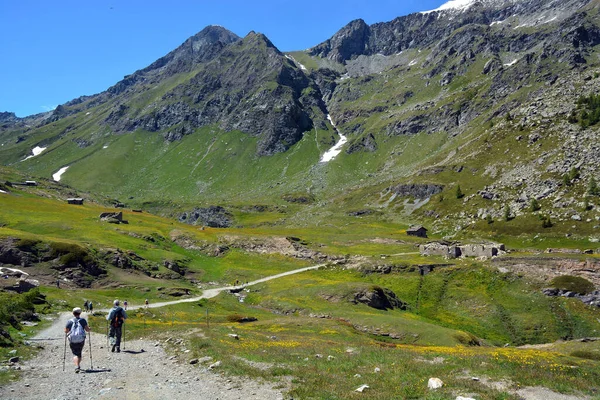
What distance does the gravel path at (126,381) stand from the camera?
16047 millimetres

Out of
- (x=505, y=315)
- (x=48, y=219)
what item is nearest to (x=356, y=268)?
(x=505, y=315)

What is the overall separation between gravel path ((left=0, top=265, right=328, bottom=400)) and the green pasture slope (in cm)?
122

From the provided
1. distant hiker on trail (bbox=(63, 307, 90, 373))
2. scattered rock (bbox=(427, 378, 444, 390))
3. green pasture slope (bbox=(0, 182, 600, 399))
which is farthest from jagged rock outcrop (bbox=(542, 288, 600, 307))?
distant hiker on trail (bbox=(63, 307, 90, 373))

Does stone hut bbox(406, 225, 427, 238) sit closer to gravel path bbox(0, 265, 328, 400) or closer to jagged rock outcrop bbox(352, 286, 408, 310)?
jagged rock outcrop bbox(352, 286, 408, 310)

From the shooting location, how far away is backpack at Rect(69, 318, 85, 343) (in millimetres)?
20469

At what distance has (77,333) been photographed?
2070 centimetres

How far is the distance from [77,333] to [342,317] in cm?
4565

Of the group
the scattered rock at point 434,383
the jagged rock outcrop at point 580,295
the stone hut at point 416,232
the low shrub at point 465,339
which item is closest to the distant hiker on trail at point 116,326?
the scattered rock at point 434,383

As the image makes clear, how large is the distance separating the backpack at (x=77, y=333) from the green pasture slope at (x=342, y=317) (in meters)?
2.72

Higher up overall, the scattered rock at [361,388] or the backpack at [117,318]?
the backpack at [117,318]

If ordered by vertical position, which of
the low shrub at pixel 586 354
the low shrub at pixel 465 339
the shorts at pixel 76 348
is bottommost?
the low shrub at pixel 465 339

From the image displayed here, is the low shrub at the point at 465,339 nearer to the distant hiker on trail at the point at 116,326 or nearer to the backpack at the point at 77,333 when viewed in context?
the distant hiker on trail at the point at 116,326

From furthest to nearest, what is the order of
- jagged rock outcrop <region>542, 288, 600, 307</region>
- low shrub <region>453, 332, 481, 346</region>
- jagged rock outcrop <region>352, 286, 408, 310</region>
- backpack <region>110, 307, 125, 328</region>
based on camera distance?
jagged rock outcrop <region>352, 286, 408, 310</region>, jagged rock outcrop <region>542, 288, 600, 307</region>, low shrub <region>453, 332, 481, 346</region>, backpack <region>110, 307, 125, 328</region>

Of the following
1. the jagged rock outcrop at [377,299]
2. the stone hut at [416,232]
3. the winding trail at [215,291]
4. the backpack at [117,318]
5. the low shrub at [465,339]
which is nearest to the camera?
the backpack at [117,318]
